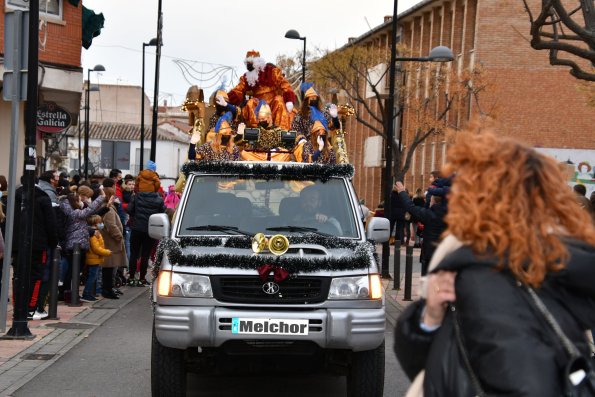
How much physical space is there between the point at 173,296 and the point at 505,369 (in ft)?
17.0

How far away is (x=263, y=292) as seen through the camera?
8211 mm

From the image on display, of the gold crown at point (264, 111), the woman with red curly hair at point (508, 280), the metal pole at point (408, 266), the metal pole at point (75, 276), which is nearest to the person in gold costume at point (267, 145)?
the gold crown at point (264, 111)

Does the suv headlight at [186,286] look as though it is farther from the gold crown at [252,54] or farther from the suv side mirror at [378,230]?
the gold crown at [252,54]

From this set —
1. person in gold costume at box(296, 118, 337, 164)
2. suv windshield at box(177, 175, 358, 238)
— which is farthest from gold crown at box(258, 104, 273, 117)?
suv windshield at box(177, 175, 358, 238)

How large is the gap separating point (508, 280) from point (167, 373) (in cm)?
533

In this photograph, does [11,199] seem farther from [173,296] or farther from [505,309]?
[505,309]

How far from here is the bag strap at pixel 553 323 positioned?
3285mm

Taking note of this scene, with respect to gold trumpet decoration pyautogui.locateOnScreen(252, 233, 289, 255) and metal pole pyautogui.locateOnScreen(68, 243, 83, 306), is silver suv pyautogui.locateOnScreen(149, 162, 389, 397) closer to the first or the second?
gold trumpet decoration pyautogui.locateOnScreen(252, 233, 289, 255)

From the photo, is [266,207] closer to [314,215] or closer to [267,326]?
[314,215]

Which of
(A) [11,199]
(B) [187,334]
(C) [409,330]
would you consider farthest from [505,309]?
(A) [11,199]

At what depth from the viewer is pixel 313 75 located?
4969 centimetres

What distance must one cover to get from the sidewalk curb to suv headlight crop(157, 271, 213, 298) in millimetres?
1830

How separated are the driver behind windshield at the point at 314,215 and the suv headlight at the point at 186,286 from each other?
48.7 inches

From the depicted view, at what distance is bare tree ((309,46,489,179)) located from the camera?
45.6 m
